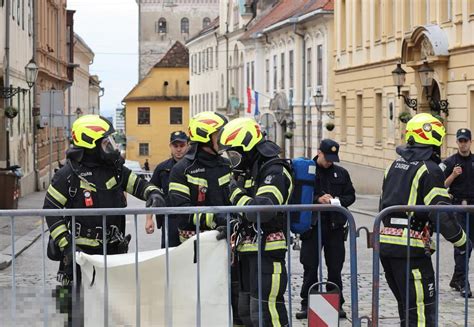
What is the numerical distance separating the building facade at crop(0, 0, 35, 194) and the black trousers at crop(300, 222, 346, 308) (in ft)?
61.3

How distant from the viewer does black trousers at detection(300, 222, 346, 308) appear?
33.4 feet

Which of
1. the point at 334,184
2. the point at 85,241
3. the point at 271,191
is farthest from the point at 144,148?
the point at 271,191

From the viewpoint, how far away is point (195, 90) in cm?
8556

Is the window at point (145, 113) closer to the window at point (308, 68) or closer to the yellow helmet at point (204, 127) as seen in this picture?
the window at point (308, 68)

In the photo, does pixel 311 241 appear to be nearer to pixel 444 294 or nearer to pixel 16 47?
pixel 444 294

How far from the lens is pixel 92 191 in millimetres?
8172

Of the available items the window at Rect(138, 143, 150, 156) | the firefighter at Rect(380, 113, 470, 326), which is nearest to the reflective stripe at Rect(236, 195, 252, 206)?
the firefighter at Rect(380, 113, 470, 326)

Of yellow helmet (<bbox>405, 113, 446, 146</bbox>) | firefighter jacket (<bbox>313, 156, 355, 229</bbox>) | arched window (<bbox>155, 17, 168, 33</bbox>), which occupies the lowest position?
firefighter jacket (<bbox>313, 156, 355, 229</bbox>)

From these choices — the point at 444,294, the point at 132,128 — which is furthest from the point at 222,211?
the point at 132,128

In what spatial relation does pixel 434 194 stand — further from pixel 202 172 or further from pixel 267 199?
pixel 202 172

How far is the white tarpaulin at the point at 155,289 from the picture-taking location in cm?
705

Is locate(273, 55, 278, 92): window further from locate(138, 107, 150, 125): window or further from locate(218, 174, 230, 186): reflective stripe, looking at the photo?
locate(218, 174, 230, 186): reflective stripe

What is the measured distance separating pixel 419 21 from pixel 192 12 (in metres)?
79.6

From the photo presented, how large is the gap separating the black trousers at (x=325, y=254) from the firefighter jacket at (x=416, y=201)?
2.15 m
